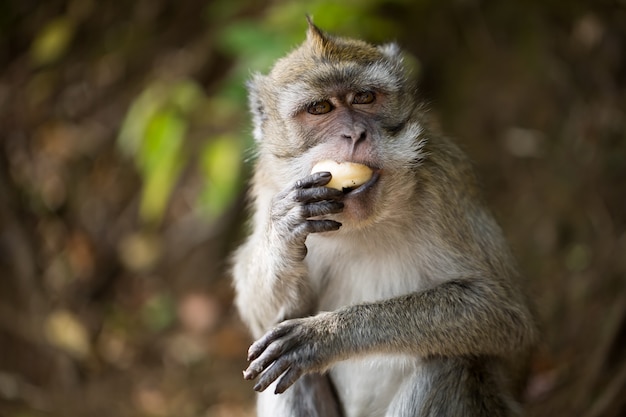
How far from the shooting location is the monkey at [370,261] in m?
4.32

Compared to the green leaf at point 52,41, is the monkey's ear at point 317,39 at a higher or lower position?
lower

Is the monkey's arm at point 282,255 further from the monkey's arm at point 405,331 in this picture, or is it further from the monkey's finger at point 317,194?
the monkey's arm at point 405,331

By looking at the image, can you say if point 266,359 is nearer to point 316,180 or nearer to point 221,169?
point 316,180

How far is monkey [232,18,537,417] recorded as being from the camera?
14.2 ft

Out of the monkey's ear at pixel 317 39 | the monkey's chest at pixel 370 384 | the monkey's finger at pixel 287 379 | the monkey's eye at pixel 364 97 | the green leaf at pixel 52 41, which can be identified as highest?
the green leaf at pixel 52 41

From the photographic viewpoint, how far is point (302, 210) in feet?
14.0

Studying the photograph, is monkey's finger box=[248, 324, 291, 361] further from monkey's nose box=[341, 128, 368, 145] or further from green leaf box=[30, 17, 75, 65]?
green leaf box=[30, 17, 75, 65]

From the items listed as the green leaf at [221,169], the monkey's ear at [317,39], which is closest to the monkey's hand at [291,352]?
the monkey's ear at [317,39]

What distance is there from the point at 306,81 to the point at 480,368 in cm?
192

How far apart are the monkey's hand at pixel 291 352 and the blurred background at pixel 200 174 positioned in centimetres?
245

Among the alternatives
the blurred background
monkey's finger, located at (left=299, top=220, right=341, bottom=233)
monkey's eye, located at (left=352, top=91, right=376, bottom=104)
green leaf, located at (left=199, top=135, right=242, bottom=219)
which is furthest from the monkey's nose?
green leaf, located at (left=199, top=135, right=242, bottom=219)

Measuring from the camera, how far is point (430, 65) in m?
9.12

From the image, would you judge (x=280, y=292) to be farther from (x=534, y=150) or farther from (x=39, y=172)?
(x=39, y=172)

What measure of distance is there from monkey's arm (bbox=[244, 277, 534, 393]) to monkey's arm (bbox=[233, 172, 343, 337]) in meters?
0.44
